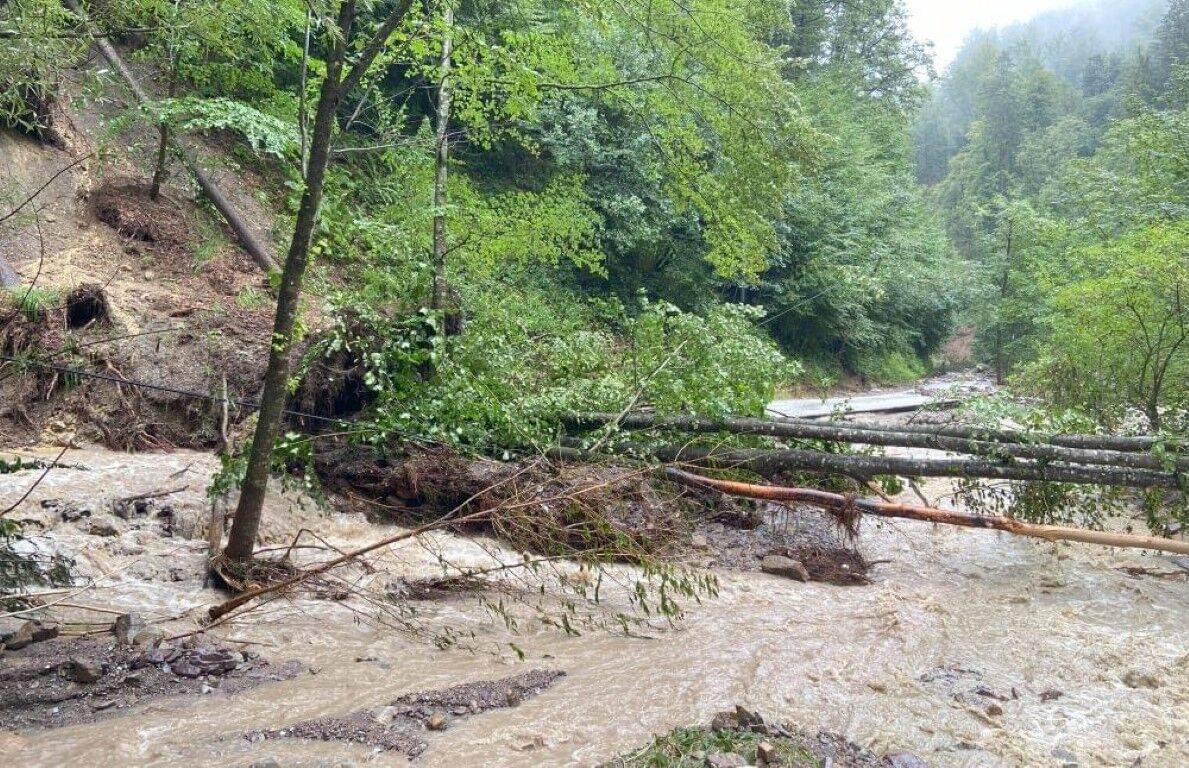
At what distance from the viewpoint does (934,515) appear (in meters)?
6.44

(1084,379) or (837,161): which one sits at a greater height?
(837,161)

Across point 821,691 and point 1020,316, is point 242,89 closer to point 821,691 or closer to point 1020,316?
point 821,691

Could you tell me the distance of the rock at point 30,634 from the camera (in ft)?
12.6

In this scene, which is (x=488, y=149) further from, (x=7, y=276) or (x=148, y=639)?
(x=148, y=639)

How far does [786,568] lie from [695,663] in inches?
96.9

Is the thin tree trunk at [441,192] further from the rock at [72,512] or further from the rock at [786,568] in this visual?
the rock at [786,568]

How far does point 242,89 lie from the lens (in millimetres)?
12734

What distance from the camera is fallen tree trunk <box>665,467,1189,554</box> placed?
19.7 feet

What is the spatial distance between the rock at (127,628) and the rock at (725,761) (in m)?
3.24

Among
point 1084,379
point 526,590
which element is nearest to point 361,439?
point 526,590

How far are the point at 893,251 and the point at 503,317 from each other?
2023cm

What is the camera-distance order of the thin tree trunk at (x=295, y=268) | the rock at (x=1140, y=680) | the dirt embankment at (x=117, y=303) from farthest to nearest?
the dirt embankment at (x=117, y=303)
the rock at (x=1140, y=680)
the thin tree trunk at (x=295, y=268)

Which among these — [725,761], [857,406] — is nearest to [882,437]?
[725,761]

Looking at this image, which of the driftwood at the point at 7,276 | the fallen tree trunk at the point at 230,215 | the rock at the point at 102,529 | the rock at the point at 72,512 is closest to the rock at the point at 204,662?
the rock at the point at 102,529
